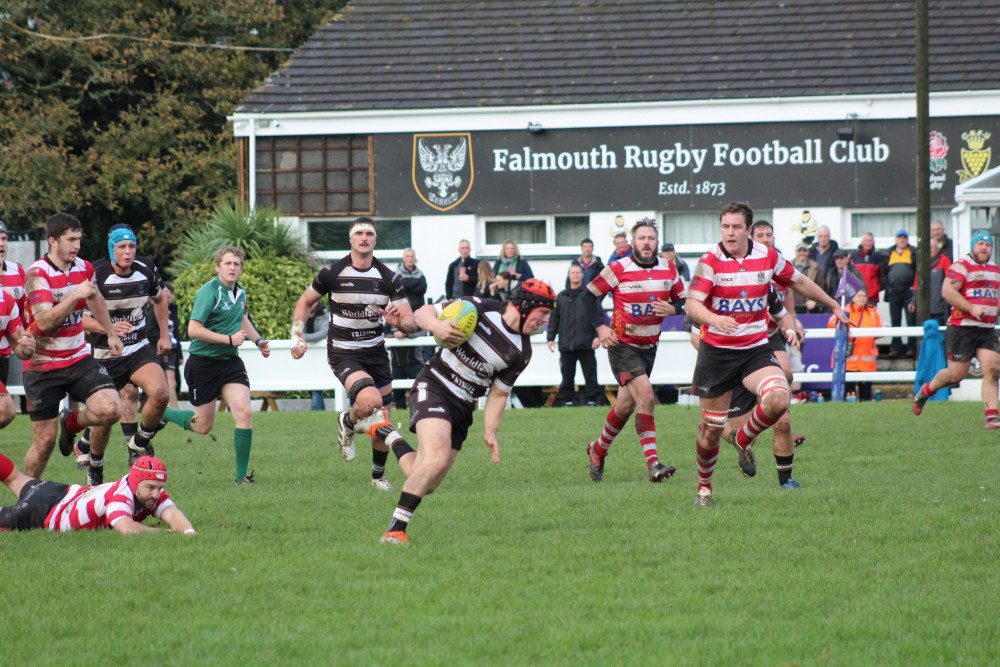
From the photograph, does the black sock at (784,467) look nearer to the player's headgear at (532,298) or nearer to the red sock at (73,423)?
the player's headgear at (532,298)

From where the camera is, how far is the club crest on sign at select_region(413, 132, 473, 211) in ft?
83.3

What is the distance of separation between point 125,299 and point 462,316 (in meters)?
4.69

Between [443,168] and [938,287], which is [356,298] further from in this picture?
[443,168]

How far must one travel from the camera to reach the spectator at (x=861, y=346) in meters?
19.1

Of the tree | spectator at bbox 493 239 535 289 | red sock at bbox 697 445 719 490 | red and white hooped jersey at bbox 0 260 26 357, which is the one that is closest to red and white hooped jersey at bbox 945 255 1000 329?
red sock at bbox 697 445 719 490

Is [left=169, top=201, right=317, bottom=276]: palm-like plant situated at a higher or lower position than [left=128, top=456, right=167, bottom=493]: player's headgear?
higher

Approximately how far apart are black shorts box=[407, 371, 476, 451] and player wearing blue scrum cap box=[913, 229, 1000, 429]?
26.1ft

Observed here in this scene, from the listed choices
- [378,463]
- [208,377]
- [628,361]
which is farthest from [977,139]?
[208,377]

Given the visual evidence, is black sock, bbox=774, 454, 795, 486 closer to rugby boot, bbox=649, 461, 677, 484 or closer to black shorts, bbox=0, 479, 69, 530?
rugby boot, bbox=649, 461, 677, 484

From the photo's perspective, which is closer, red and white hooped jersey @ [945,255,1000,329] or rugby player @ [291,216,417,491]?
rugby player @ [291,216,417,491]

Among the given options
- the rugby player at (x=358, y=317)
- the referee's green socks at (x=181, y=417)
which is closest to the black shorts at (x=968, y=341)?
the rugby player at (x=358, y=317)

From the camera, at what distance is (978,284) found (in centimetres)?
1437

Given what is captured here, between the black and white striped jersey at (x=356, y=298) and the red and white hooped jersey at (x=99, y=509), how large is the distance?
2907 mm

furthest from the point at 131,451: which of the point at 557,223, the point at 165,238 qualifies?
the point at 165,238
